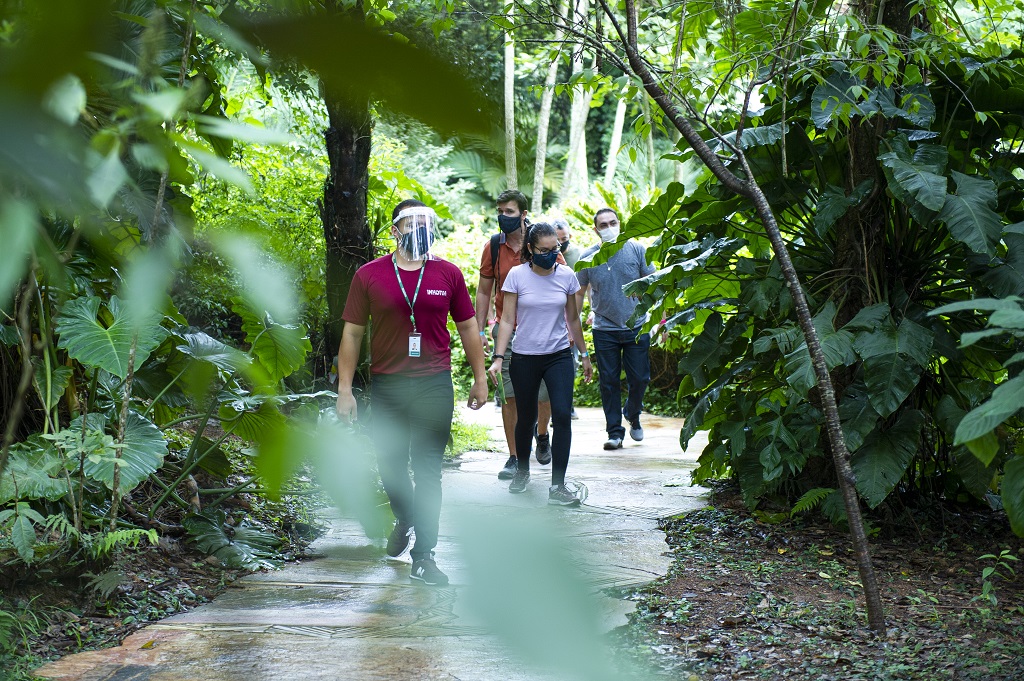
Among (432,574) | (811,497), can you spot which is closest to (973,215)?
(811,497)

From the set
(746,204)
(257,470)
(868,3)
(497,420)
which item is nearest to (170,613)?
(746,204)

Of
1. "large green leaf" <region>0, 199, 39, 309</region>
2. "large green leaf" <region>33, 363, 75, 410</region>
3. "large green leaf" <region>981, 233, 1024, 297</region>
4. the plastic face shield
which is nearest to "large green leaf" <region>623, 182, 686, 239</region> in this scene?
"large green leaf" <region>981, 233, 1024, 297</region>

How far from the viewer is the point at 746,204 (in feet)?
16.7

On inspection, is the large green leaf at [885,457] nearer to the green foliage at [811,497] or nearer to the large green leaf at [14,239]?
the green foliage at [811,497]

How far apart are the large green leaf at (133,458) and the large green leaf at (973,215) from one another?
3.27 metres


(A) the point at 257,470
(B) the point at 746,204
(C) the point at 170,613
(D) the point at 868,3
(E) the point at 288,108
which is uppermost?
(D) the point at 868,3

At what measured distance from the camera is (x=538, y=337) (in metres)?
5.68

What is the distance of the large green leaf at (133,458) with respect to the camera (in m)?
3.59

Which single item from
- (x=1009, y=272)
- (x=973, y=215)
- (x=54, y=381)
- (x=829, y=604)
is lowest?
(x=829, y=604)

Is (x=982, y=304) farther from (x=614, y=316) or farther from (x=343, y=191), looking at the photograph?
(x=614, y=316)

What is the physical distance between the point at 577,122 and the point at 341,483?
0.93 ft

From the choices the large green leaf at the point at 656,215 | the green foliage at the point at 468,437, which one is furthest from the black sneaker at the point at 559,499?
the green foliage at the point at 468,437

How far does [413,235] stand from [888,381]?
2149 mm

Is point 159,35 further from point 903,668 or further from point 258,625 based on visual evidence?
point 258,625
